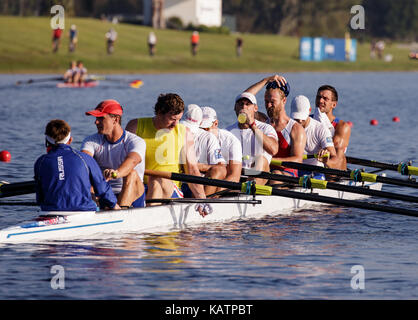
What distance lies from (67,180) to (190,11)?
7717 centimetres

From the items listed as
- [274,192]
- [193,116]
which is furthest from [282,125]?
[274,192]

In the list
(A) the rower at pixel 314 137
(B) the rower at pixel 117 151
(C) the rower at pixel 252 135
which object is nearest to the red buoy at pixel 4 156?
(C) the rower at pixel 252 135

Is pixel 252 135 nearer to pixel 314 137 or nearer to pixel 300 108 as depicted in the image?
pixel 300 108

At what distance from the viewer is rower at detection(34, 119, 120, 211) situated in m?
11.5

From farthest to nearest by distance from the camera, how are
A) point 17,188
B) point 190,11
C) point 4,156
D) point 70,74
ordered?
point 190,11 → point 70,74 → point 4,156 → point 17,188

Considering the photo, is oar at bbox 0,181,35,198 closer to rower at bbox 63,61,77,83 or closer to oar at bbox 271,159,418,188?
oar at bbox 271,159,418,188

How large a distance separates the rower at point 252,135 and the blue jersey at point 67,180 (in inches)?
129

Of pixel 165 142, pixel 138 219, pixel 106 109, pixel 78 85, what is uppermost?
pixel 78 85

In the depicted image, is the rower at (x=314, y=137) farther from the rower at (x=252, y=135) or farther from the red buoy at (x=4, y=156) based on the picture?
the red buoy at (x=4, y=156)

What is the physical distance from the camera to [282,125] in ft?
51.6

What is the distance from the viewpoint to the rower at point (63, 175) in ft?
37.7
